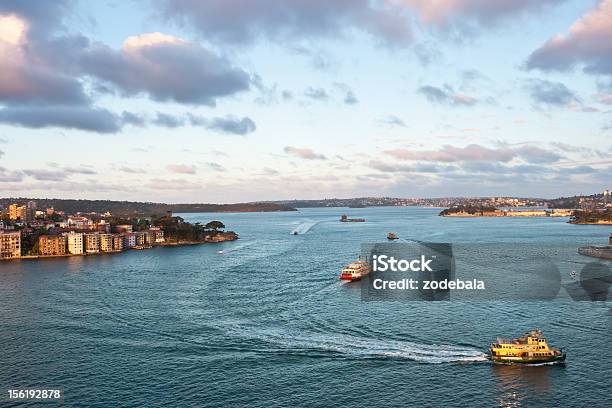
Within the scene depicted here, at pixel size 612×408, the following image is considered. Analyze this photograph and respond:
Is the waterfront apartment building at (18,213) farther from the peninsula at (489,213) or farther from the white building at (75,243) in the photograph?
the peninsula at (489,213)

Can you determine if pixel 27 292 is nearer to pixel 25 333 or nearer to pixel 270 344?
pixel 25 333

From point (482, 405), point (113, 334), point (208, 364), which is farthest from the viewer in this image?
point (113, 334)

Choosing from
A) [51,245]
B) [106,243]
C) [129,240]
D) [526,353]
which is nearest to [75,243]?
[51,245]

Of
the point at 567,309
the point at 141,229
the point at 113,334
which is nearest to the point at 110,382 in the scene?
the point at 113,334

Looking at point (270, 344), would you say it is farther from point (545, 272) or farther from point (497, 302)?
point (545, 272)

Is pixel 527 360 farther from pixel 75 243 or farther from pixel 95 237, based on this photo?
pixel 95 237

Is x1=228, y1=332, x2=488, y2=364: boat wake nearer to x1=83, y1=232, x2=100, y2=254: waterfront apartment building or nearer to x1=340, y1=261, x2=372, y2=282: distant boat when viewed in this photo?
x1=340, y1=261, x2=372, y2=282: distant boat

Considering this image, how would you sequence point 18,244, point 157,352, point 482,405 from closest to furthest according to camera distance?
point 482,405, point 157,352, point 18,244

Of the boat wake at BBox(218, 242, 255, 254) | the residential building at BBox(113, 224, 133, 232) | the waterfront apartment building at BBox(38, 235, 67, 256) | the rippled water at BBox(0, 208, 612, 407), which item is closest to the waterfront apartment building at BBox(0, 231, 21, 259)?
the waterfront apartment building at BBox(38, 235, 67, 256)

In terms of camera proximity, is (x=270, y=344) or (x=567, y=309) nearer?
(x=270, y=344)
